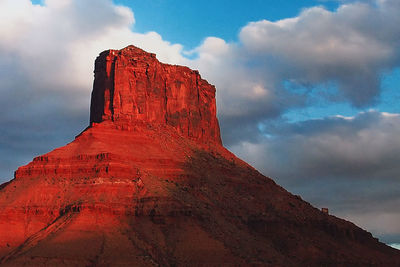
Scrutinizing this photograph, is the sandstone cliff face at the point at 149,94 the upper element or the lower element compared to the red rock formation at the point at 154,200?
upper

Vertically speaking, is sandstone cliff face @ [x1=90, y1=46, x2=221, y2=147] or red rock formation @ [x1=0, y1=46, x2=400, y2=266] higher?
sandstone cliff face @ [x1=90, y1=46, x2=221, y2=147]

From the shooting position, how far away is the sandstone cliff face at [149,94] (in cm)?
13712

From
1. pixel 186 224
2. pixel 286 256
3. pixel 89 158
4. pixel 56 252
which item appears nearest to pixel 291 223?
pixel 286 256

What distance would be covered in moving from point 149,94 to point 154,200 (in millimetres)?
34816

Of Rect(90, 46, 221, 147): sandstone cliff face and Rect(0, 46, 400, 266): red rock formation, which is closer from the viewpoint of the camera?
Rect(0, 46, 400, 266): red rock formation

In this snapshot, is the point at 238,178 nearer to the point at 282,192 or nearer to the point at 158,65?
the point at 282,192

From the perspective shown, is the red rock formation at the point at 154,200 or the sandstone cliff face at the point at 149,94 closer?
the red rock formation at the point at 154,200

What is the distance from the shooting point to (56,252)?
9862cm

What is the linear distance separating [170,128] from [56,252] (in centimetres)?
4933

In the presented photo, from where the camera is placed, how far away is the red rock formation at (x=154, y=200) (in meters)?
105

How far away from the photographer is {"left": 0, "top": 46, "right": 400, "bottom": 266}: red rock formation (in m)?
105

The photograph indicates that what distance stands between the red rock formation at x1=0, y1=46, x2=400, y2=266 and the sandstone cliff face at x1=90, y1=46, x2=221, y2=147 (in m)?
Result: 0.23

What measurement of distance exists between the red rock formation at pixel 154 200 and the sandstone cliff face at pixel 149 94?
23 cm

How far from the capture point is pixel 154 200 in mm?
112125
